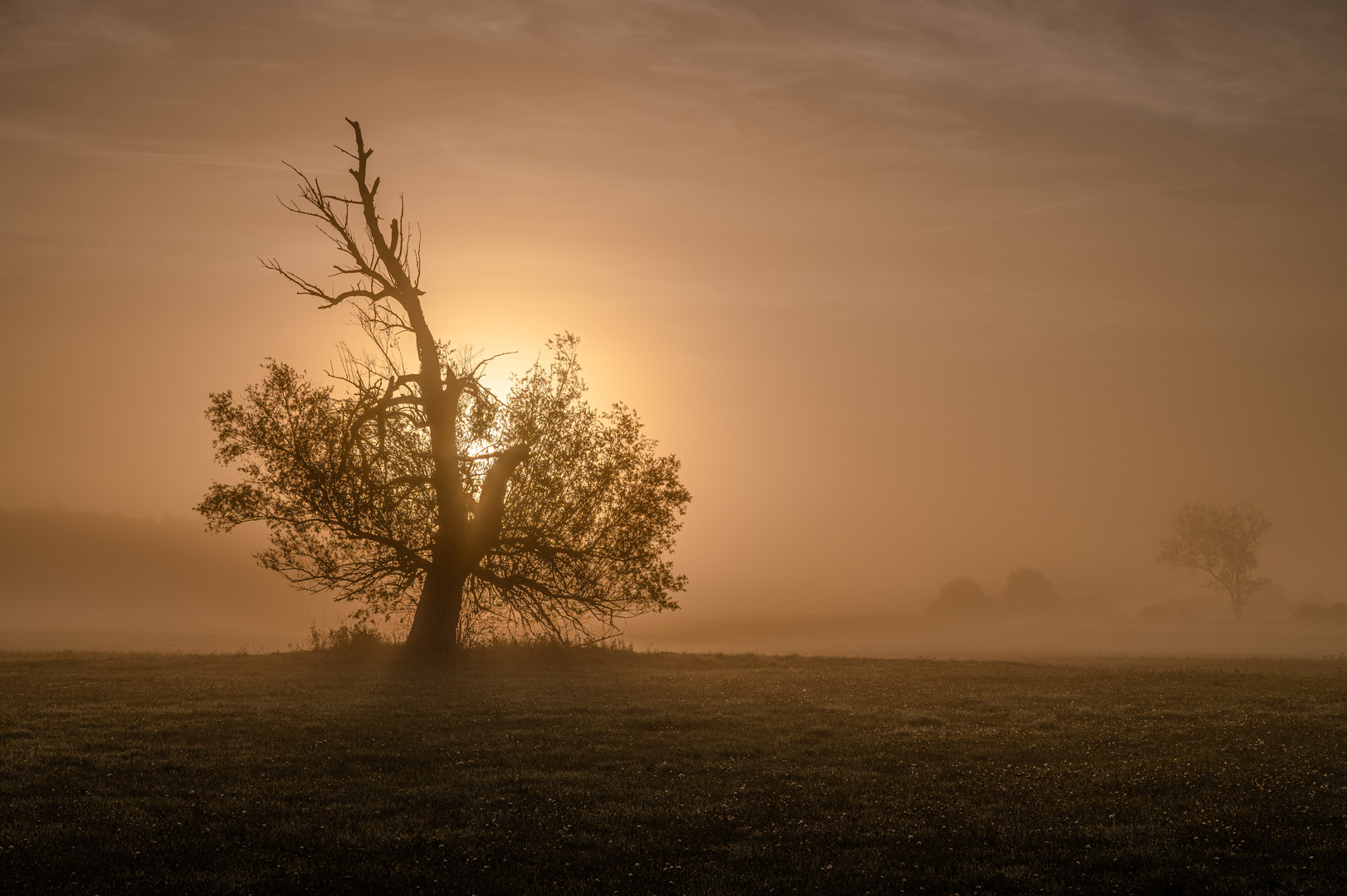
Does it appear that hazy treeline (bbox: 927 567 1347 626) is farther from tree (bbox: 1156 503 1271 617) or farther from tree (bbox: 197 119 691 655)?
tree (bbox: 197 119 691 655)

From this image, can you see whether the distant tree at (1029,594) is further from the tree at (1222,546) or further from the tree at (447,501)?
the tree at (447,501)

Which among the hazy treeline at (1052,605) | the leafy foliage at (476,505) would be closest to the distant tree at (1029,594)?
the hazy treeline at (1052,605)

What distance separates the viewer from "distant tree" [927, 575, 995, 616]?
404 feet

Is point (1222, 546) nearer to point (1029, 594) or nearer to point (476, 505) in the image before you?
point (1029, 594)

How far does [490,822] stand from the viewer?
12.3 metres

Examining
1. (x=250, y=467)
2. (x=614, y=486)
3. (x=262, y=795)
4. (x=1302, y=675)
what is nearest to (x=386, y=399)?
(x=250, y=467)

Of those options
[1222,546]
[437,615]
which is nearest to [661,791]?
[437,615]

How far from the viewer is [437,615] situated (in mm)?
36250

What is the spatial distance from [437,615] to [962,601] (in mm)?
101569

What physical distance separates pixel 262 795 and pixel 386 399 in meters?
24.4

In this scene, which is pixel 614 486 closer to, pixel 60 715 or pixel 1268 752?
pixel 60 715

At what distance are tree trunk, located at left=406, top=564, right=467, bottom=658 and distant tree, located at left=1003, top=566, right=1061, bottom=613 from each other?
104782mm

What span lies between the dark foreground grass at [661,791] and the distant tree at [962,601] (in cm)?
10070

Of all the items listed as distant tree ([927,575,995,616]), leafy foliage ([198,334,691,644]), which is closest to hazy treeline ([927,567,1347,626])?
distant tree ([927,575,995,616])
